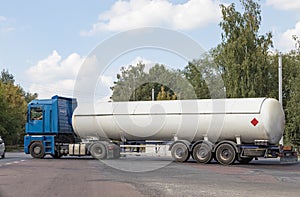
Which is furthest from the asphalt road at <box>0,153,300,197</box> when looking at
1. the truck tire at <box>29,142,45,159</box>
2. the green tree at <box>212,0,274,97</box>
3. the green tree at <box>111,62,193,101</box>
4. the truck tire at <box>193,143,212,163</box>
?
the green tree at <box>212,0,274,97</box>

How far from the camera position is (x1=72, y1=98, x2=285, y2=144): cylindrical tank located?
22.3 meters

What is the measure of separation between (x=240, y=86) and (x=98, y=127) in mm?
19650

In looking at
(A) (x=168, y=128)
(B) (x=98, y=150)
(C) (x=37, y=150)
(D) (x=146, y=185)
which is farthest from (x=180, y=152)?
(D) (x=146, y=185)

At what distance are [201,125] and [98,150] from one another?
5.88 m

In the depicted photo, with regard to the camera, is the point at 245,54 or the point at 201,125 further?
the point at 245,54

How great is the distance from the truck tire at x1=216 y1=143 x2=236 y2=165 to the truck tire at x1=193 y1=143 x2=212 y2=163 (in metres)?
0.46

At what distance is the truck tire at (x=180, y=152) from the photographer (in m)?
23.7

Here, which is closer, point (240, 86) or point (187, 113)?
point (187, 113)

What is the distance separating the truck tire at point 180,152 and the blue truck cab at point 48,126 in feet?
21.3

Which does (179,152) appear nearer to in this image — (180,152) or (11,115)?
(180,152)

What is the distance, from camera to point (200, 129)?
23.3 m

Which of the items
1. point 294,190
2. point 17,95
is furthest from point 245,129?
point 17,95

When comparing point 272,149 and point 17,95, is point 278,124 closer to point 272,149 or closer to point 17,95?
point 272,149

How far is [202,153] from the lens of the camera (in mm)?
23297
